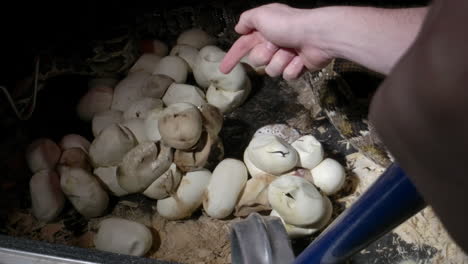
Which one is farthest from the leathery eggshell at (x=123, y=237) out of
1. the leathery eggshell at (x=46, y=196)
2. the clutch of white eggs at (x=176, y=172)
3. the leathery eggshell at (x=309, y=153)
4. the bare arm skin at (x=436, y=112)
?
the bare arm skin at (x=436, y=112)

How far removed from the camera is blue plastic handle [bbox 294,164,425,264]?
0.49 m

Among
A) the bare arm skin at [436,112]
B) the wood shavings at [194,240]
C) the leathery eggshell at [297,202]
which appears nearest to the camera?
the bare arm skin at [436,112]

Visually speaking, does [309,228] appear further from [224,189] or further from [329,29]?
[329,29]

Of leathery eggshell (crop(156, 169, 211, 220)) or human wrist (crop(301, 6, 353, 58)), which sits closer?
human wrist (crop(301, 6, 353, 58))

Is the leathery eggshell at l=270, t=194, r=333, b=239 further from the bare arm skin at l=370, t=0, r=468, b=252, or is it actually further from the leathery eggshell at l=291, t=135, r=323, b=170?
the bare arm skin at l=370, t=0, r=468, b=252

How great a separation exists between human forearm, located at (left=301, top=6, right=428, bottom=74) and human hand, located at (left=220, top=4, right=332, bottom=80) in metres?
0.02

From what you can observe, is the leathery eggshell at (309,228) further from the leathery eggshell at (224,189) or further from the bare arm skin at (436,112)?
the bare arm skin at (436,112)

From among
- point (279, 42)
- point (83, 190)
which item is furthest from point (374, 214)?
point (83, 190)

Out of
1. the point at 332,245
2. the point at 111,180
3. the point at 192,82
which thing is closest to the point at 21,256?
the point at 332,245

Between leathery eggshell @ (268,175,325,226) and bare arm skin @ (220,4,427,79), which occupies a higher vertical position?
bare arm skin @ (220,4,427,79)

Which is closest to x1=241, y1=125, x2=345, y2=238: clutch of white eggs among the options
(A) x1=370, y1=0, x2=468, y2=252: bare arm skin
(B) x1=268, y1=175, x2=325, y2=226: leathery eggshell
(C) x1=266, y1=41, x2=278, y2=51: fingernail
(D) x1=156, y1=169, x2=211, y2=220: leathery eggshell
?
(B) x1=268, y1=175, x2=325, y2=226: leathery eggshell

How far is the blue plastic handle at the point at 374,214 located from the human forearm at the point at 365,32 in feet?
1.29

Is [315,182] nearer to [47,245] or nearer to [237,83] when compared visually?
[237,83]

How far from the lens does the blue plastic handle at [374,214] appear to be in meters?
0.49
